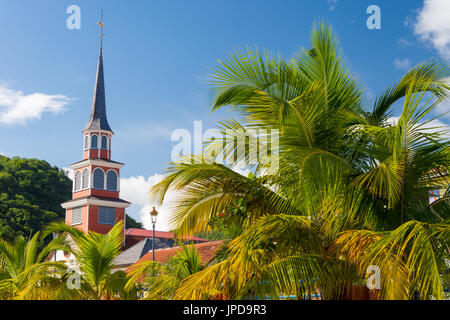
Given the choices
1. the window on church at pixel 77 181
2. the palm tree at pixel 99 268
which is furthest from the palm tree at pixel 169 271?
the window on church at pixel 77 181

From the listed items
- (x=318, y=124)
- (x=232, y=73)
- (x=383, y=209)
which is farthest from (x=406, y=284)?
(x=232, y=73)

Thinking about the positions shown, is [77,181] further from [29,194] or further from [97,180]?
[29,194]

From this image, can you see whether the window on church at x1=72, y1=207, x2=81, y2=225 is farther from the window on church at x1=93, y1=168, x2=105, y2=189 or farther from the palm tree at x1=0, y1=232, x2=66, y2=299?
the palm tree at x1=0, y1=232, x2=66, y2=299

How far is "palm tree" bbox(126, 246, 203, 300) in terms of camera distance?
9391 mm

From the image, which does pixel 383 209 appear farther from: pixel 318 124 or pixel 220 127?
pixel 220 127

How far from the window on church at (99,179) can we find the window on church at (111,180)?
46 centimetres

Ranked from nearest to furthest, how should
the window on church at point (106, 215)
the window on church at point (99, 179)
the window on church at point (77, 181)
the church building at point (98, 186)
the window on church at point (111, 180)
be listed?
the church building at point (98, 186)
the window on church at point (106, 215)
the window on church at point (99, 179)
the window on church at point (111, 180)
the window on church at point (77, 181)

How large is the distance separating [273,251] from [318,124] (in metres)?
2.04

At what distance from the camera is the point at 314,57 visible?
902 cm

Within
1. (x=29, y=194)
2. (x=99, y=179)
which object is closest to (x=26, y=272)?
(x=99, y=179)

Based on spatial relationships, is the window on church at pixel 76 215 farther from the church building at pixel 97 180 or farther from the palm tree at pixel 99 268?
the palm tree at pixel 99 268

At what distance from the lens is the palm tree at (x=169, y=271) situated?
30.8 feet

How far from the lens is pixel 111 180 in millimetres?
50969
